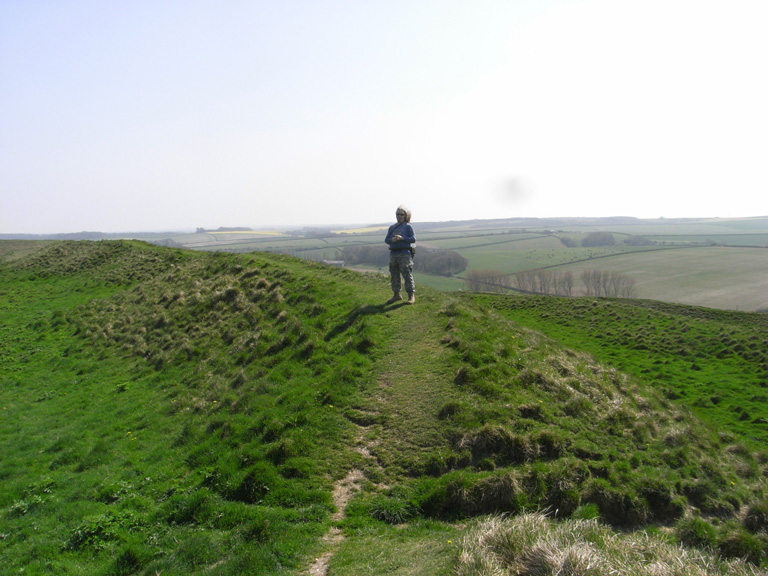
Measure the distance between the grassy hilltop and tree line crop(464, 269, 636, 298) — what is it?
53322mm

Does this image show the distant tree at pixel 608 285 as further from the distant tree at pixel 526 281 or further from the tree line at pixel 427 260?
the tree line at pixel 427 260

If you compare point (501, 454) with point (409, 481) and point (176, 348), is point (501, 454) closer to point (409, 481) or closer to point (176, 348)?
point (409, 481)

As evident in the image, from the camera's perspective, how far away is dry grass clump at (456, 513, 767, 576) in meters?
4.34

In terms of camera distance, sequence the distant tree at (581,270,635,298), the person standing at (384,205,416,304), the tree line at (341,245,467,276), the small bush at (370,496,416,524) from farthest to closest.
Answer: the tree line at (341,245,467,276), the distant tree at (581,270,635,298), the person standing at (384,205,416,304), the small bush at (370,496,416,524)

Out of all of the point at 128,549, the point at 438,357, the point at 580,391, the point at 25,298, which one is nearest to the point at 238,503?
the point at 128,549

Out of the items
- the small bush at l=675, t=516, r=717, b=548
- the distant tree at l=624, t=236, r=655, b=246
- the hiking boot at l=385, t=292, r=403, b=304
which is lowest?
the small bush at l=675, t=516, r=717, b=548

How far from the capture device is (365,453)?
848cm

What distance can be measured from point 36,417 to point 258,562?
12.7 metres

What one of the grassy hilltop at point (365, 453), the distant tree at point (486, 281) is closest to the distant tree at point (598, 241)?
the distant tree at point (486, 281)

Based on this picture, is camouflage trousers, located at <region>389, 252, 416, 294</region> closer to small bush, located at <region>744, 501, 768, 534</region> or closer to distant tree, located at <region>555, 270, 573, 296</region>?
small bush, located at <region>744, 501, 768, 534</region>

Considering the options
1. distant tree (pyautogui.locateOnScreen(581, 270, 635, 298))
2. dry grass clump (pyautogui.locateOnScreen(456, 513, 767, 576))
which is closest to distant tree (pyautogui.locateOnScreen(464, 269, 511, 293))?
distant tree (pyautogui.locateOnScreen(581, 270, 635, 298))

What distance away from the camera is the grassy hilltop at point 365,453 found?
19.5 feet

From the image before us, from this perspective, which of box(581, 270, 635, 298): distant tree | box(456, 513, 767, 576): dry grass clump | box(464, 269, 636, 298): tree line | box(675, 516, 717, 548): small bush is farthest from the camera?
box(464, 269, 636, 298): tree line

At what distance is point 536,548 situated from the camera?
4.68m
